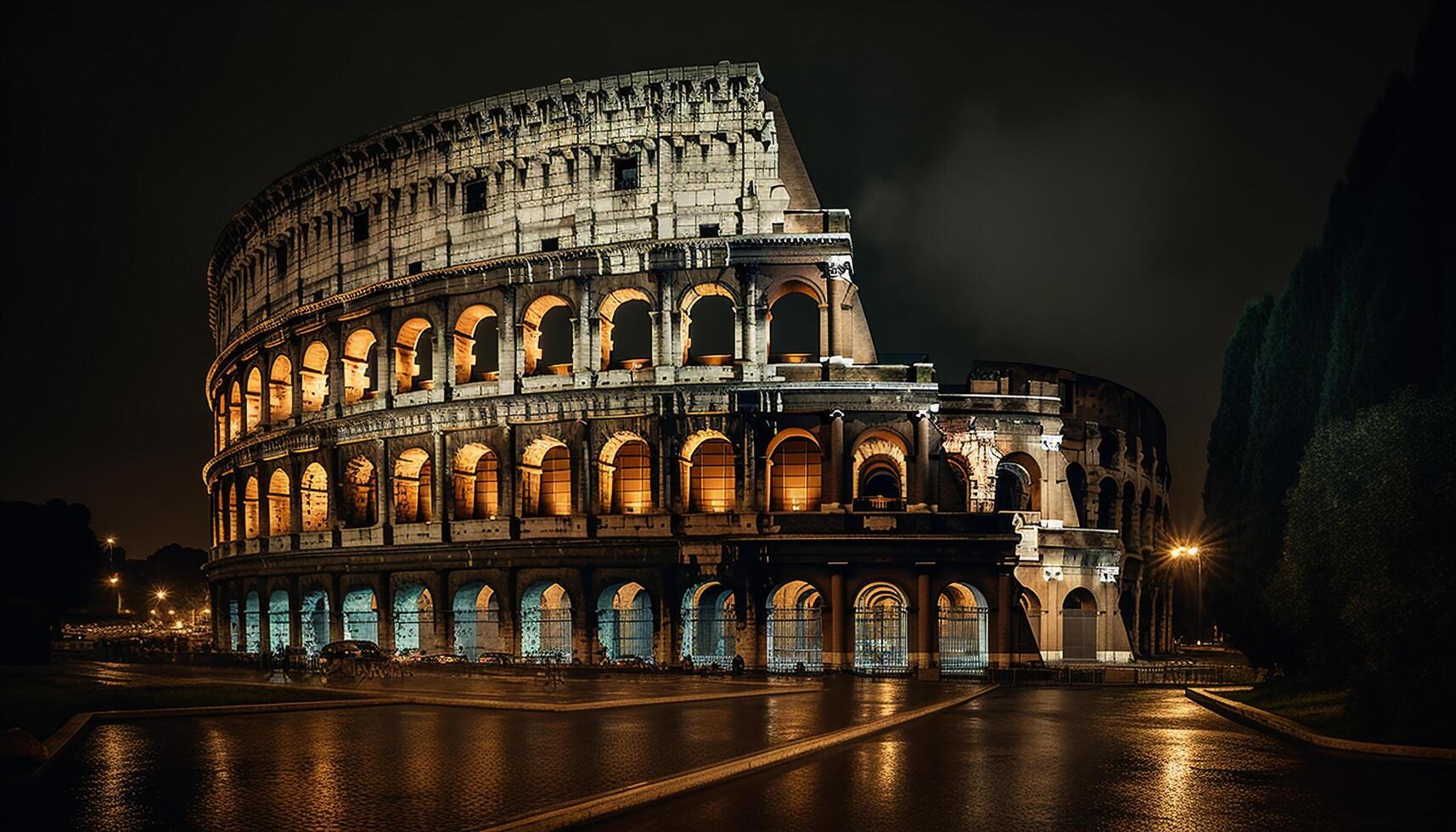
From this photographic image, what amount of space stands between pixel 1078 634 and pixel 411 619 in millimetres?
22986

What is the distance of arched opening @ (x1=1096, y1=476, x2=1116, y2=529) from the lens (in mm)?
45188

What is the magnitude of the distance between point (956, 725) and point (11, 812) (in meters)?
12.9

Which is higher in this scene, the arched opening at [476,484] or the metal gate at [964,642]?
the arched opening at [476,484]

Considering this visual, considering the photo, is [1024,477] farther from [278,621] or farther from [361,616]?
[278,621]

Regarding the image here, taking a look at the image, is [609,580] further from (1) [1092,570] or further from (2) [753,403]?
(1) [1092,570]

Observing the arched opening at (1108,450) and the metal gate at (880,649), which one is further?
the arched opening at (1108,450)

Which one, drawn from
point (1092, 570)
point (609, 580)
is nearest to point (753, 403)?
point (609, 580)

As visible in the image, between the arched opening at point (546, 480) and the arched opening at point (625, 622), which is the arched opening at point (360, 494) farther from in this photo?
the arched opening at point (625, 622)

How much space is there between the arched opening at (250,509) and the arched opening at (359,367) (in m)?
7.77

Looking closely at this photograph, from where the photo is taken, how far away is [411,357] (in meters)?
39.6

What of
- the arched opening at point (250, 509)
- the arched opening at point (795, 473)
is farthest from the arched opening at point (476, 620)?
the arched opening at point (250, 509)

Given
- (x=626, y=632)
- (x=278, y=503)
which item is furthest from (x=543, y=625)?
(x=278, y=503)

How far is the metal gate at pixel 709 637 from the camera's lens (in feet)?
112

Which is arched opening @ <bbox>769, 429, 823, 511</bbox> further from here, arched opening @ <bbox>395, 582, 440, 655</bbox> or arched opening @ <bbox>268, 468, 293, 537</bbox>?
arched opening @ <bbox>268, 468, 293, 537</bbox>
